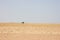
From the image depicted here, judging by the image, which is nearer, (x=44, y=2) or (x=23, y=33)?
(x=23, y=33)

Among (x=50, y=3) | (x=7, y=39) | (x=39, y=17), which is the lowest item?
(x=7, y=39)

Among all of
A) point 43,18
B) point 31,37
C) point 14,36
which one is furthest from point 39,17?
point 14,36

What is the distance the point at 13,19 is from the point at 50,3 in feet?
1.60

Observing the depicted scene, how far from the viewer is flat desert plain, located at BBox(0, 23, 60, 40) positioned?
1.07 m

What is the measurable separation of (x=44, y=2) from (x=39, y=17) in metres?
0.20

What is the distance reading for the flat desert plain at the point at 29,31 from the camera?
3.51 feet

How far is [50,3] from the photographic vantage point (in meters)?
1.21

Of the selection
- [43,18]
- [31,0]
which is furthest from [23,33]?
[31,0]

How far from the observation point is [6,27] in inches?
43.4

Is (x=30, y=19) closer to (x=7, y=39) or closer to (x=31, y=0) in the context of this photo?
(x=31, y=0)

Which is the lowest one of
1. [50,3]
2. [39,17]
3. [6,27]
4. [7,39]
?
[7,39]

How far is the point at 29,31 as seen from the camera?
43.1 inches

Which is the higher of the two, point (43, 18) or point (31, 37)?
point (43, 18)

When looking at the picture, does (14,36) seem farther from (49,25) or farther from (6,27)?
(49,25)
